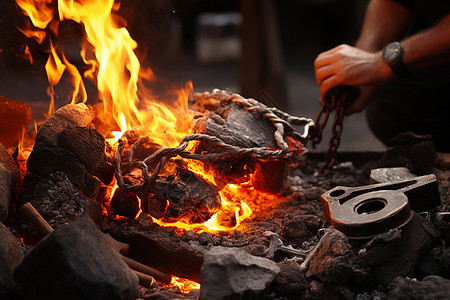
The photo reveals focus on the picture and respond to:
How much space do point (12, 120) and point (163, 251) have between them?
1057mm

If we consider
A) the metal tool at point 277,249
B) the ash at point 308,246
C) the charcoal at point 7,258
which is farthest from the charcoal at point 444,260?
the charcoal at point 7,258

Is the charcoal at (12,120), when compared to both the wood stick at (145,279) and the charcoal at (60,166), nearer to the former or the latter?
the charcoal at (60,166)

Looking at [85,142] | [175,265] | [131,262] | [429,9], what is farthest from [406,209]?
[429,9]

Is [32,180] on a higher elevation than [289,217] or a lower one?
higher

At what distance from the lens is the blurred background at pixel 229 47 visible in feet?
8.19

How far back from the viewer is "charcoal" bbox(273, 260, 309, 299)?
1.49 m

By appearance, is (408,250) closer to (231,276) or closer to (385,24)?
(231,276)

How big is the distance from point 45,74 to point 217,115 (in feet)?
3.57

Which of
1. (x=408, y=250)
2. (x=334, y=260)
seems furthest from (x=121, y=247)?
(x=408, y=250)

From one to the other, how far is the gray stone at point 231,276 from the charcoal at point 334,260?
0.17 metres

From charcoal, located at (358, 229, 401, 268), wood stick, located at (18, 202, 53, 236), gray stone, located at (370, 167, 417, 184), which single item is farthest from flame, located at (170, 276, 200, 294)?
gray stone, located at (370, 167, 417, 184)

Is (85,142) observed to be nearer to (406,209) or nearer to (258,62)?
(406,209)

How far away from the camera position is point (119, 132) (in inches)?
84.7

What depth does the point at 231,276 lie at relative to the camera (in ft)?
4.58
